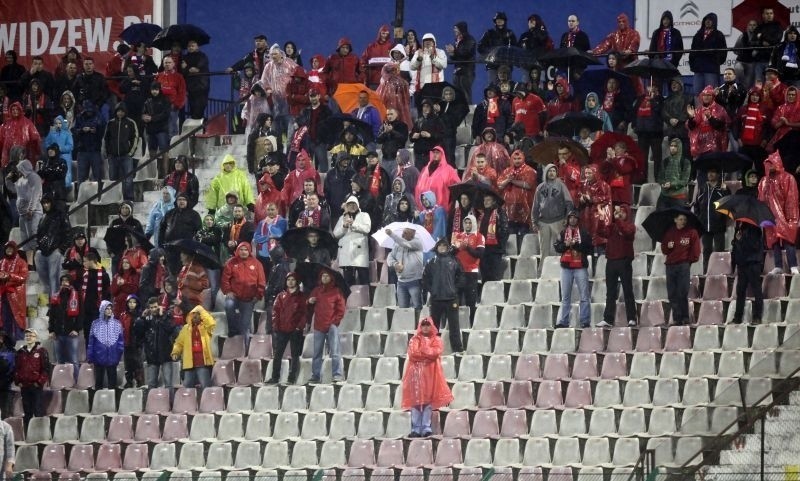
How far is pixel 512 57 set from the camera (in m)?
30.0

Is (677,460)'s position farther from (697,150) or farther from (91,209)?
(91,209)

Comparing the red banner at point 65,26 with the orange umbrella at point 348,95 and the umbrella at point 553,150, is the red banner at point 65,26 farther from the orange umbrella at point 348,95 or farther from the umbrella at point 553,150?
the umbrella at point 553,150

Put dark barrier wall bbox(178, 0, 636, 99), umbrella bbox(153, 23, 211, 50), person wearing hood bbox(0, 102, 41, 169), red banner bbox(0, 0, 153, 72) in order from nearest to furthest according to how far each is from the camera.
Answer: person wearing hood bbox(0, 102, 41, 169)
umbrella bbox(153, 23, 211, 50)
dark barrier wall bbox(178, 0, 636, 99)
red banner bbox(0, 0, 153, 72)

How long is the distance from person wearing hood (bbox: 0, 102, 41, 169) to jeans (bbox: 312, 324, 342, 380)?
7.49m

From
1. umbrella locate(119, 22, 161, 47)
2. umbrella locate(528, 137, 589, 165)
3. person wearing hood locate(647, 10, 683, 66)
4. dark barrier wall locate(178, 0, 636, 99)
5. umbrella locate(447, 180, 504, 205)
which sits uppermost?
Answer: dark barrier wall locate(178, 0, 636, 99)

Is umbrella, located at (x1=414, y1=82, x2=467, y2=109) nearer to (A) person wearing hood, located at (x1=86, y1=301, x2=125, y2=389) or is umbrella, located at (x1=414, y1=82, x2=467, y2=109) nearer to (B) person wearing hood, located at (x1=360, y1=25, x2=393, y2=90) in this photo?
(B) person wearing hood, located at (x1=360, y1=25, x2=393, y2=90)

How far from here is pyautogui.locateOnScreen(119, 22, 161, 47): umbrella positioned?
34.2m

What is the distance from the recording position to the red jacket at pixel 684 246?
2572 cm

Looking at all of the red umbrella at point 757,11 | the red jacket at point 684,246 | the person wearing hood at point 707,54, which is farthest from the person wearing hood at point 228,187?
the red umbrella at point 757,11

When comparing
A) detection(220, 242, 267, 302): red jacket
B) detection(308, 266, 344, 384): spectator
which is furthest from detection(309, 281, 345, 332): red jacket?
detection(220, 242, 267, 302): red jacket

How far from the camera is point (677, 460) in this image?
74.8 feet

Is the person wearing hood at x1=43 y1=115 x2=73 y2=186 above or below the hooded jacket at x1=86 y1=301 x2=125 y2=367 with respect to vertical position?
above

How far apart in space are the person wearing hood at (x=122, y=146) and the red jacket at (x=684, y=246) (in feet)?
29.8

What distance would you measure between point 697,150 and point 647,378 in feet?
13.5
